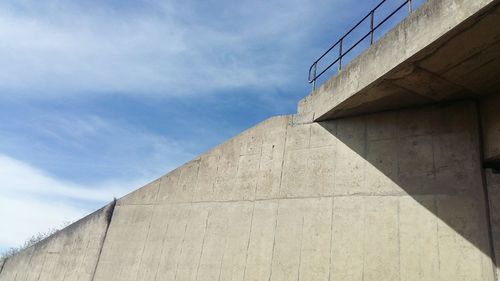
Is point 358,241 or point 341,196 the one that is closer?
point 358,241

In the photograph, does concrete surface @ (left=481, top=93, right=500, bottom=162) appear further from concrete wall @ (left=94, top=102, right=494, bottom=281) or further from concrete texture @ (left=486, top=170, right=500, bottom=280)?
concrete texture @ (left=486, top=170, right=500, bottom=280)

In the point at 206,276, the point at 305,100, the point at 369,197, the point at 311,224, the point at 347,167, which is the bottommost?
the point at 206,276

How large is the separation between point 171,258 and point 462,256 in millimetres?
7129

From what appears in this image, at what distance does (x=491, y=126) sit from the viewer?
6.72m

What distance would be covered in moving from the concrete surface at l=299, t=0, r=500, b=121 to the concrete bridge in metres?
0.02

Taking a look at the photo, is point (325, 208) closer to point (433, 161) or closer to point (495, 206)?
point (433, 161)

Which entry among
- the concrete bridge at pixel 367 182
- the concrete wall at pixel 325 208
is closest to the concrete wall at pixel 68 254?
the concrete wall at pixel 325 208

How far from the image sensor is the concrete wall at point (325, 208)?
6.76m

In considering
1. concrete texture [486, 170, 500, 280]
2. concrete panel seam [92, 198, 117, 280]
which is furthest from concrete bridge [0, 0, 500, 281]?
A: concrete panel seam [92, 198, 117, 280]

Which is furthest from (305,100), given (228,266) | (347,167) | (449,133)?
(228,266)

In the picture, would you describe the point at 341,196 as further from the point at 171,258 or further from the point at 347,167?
the point at 171,258

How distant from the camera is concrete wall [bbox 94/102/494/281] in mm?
6758

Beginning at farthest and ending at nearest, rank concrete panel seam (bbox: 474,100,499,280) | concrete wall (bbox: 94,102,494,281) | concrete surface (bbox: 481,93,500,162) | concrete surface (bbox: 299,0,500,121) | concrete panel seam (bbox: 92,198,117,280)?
concrete panel seam (bbox: 92,198,117,280) < concrete wall (bbox: 94,102,494,281) < concrete surface (bbox: 481,93,500,162) < concrete panel seam (bbox: 474,100,499,280) < concrete surface (bbox: 299,0,500,121)

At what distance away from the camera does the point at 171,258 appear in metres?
10.5
